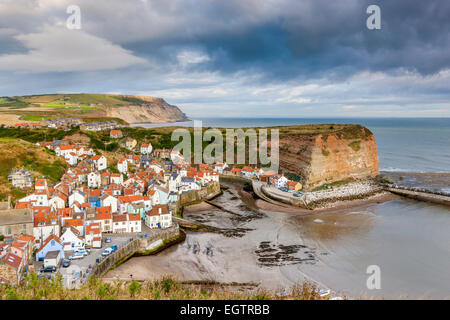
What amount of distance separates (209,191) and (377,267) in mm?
30556

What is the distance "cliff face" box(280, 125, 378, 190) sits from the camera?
200ft

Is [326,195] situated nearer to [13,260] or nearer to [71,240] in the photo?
[71,240]

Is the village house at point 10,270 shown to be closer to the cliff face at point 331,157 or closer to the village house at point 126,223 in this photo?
the village house at point 126,223

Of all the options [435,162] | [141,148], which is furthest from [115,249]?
[435,162]

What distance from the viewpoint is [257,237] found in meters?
33.1

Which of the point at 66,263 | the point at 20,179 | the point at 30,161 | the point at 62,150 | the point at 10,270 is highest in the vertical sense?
the point at 62,150

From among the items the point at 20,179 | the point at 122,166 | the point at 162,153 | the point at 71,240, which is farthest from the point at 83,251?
the point at 162,153

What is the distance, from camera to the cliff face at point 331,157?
6106 cm

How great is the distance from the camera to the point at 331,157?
6309 centimetres

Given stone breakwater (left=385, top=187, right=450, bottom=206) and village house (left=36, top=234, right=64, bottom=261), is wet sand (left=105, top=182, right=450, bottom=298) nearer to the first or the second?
village house (left=36, top=234, right=64, bottom=261)

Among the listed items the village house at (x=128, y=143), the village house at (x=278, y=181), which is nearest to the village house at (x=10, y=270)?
the village house at (x=278, y=181)

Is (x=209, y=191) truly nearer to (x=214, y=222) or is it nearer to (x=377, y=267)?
(x=214, y=222)

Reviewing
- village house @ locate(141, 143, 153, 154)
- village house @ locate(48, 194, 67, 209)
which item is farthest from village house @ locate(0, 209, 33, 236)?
village house @ locate(141, 143, 153, 154)
